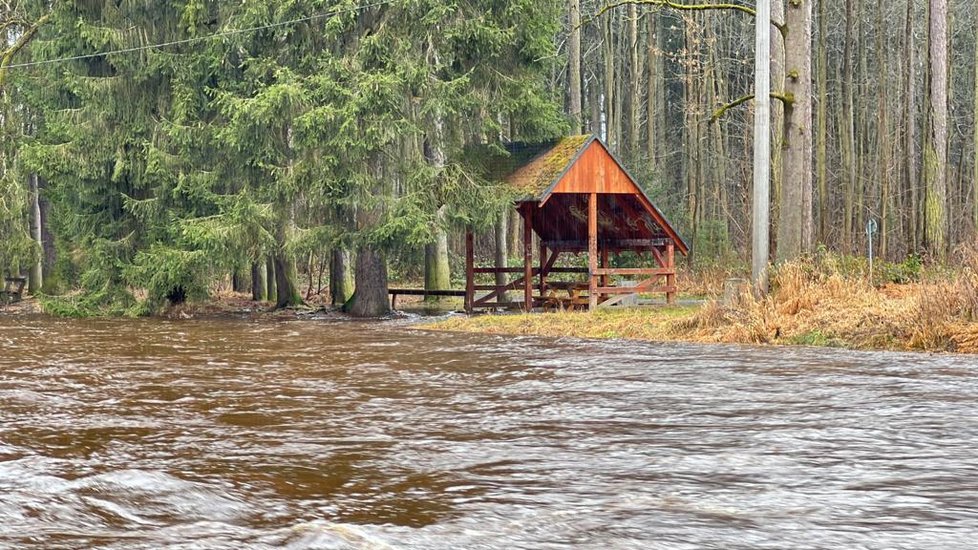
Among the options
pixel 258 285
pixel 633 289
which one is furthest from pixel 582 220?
pixel 258 285

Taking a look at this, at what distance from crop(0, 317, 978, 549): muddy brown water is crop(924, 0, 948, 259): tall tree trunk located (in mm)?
9624

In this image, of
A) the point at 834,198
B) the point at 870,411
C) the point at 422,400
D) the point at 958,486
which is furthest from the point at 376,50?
the point at 834,198

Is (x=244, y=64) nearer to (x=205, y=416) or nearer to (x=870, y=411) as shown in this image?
(x=205, y=416)

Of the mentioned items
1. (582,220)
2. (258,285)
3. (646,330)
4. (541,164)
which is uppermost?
(541,164)

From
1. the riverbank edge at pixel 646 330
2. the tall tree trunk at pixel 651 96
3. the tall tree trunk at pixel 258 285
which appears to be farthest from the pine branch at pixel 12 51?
the tall tree trunk at pixel 651 96

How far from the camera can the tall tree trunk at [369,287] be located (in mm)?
26609

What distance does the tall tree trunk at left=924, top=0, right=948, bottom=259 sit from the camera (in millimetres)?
23484

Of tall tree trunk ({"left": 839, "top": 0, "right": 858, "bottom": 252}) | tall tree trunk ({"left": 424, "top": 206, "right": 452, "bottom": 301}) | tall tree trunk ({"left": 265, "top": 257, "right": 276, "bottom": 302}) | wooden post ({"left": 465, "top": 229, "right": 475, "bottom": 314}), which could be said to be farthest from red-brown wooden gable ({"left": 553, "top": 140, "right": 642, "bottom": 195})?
tall tree trunk ({"left": 265, "top": 257, "right": 276, "bottom": 302})

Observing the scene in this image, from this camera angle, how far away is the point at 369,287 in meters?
26.7

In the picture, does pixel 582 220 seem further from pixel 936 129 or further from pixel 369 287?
pixel 936 129

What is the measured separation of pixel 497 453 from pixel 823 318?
9.97m

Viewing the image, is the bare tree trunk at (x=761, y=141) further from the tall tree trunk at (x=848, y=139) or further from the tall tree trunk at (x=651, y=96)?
the tall tree trunk at (x=651, y=96)

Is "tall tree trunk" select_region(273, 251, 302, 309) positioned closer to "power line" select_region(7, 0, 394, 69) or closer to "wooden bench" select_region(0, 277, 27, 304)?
"power line" select_region(7, 0, 394, 69)

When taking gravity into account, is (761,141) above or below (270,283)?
above
